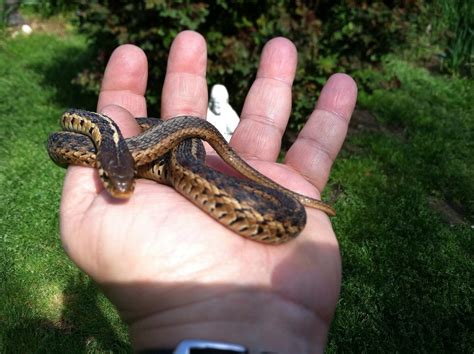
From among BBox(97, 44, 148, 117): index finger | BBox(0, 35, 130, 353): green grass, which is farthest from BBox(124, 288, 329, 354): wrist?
BBox(97, 44, 148, 117): index finger

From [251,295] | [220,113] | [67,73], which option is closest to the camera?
[251,295]

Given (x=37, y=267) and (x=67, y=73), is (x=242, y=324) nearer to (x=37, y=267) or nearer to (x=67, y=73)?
(x=37, y=267)

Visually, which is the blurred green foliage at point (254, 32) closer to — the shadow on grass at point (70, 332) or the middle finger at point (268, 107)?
the middle finger at point (268, 107)

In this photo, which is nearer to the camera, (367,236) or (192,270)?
(192,270)

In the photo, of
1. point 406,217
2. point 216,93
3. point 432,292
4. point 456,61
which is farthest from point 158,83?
point 456,61

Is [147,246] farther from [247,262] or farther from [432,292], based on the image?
[432,292]

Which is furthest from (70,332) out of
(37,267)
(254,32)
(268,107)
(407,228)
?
(254,32)

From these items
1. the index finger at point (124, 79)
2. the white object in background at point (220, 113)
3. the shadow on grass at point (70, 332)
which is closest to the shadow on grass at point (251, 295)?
the shadow on grass at point (70, 332)

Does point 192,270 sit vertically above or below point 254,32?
below
